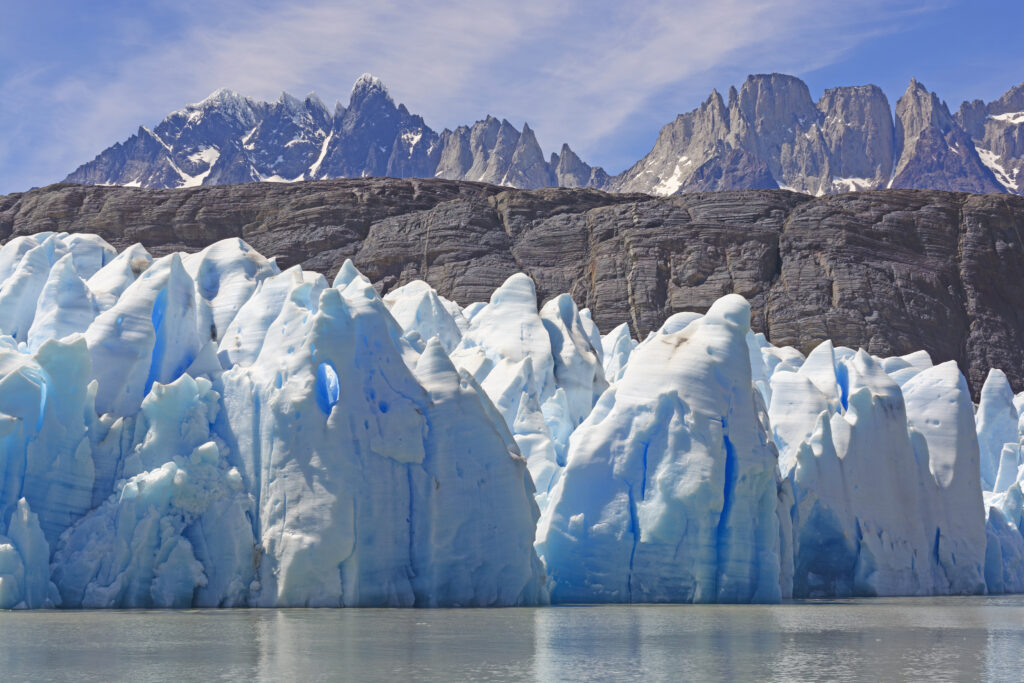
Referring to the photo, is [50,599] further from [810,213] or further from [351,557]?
[810,213]

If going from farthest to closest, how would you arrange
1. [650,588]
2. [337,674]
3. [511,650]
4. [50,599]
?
[650,588]
[50,599]
[511,650]
[337,674]

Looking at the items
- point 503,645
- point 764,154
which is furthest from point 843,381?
point 764,154

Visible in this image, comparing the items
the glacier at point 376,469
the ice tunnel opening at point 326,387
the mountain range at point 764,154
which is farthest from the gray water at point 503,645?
the mountain range at point 764,154

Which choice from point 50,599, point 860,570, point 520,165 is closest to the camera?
point 50,599

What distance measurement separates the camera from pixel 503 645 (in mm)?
16484

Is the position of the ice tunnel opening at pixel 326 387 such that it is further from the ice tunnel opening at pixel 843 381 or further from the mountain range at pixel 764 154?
the mountain range at pixel 764 154

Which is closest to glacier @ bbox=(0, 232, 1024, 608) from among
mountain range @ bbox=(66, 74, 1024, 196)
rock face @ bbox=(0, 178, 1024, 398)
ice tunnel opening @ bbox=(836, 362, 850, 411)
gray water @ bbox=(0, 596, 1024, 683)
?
gray water @ bbox=(0, 596, 1024, 683)

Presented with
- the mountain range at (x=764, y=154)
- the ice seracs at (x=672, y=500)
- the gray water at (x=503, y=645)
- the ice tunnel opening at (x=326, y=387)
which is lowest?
the gray water at (x=503, y=645)

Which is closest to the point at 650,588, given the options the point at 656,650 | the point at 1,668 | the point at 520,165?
the point at 656,650

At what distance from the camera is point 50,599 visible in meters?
20.1

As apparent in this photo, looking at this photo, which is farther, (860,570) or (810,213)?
(810,213)

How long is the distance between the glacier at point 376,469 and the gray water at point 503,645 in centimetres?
90

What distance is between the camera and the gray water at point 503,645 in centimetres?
1389

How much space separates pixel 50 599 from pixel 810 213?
52.7 meters
